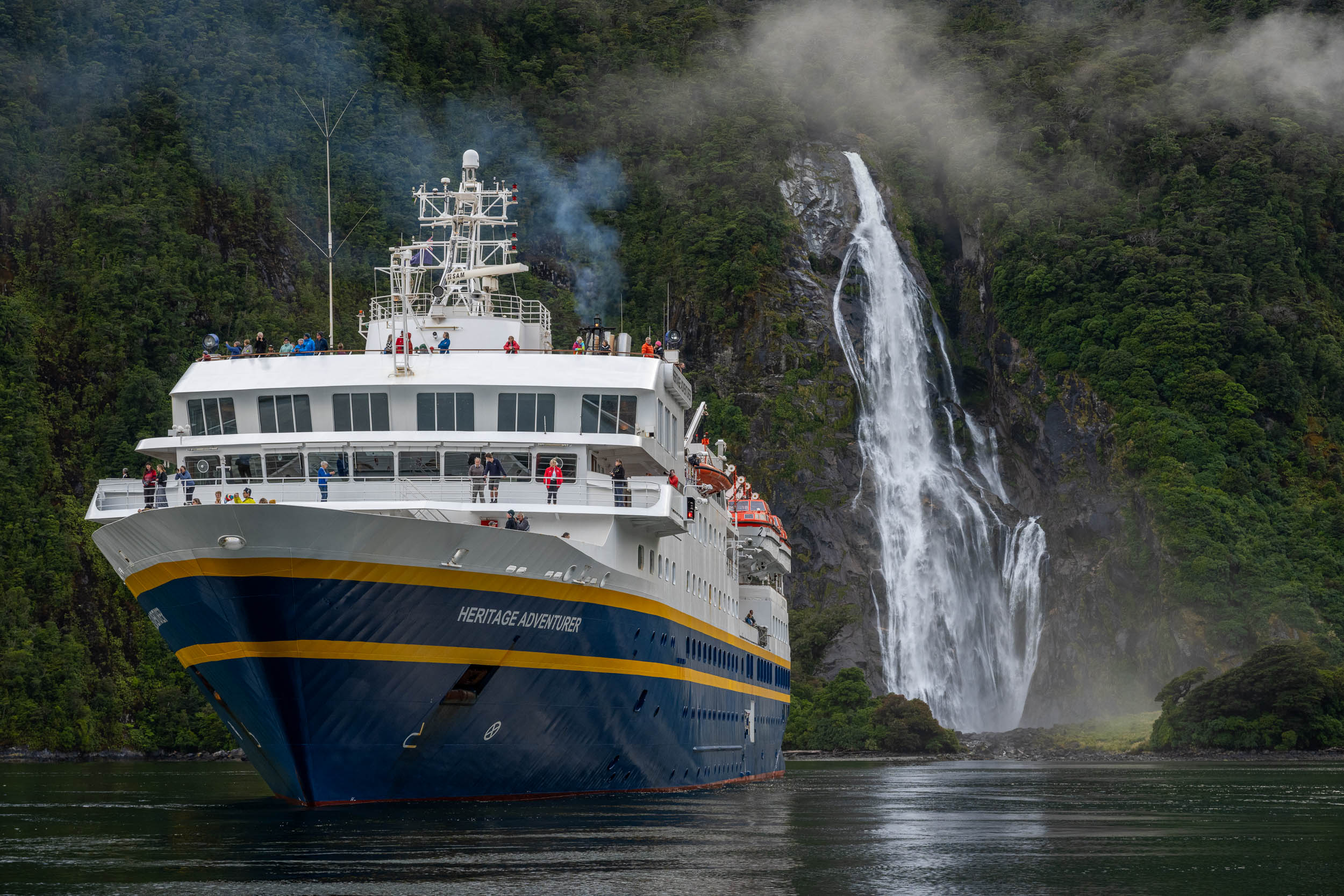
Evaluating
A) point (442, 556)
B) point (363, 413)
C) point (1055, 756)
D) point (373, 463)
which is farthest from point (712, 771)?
point (1055, 756)

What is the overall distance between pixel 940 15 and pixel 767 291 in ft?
184

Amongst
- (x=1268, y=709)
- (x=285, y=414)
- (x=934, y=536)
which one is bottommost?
(x=1268, y=709)

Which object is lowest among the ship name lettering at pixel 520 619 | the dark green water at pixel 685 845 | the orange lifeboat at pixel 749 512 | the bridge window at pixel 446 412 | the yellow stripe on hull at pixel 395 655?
the dark green water at pixel 685 845

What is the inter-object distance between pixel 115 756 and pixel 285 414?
198ft

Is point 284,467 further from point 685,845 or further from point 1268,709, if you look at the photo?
point 1268,709

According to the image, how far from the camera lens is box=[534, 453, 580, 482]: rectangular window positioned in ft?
110

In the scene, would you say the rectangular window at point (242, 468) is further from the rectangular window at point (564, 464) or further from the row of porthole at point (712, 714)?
the row of porthole at point (712, 714)

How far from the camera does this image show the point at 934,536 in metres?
108

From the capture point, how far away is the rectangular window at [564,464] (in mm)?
33656

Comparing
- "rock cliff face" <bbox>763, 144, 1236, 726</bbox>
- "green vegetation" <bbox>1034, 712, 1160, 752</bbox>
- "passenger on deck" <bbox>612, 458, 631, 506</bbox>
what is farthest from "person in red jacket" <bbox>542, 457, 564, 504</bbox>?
"rock cliff face" <bbox>763, 144, 1236, 726</bbox>

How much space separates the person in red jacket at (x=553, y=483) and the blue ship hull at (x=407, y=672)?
2.48 m

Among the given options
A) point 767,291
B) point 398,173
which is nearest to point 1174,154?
point 767,291

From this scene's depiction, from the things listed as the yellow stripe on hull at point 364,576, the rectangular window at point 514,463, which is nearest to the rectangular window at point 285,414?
the rectangular window at point 514,463

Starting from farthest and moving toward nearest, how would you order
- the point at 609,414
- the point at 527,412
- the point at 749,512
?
the point at 749,512, the point at 609,414, the point at 527,412
